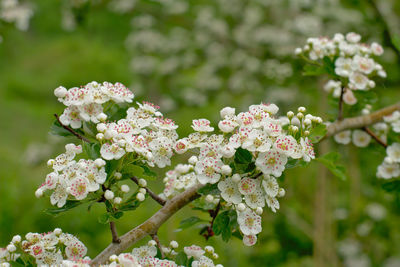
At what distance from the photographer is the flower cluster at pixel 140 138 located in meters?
1.34

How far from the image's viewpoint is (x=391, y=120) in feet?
6.98

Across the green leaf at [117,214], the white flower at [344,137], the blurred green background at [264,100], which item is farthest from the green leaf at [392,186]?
the blurred green background at [264,100]

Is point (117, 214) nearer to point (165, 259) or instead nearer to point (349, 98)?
point (165, 259)

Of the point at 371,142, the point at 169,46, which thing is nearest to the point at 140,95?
the point at 169,46

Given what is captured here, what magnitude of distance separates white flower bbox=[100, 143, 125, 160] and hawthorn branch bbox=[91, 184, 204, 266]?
28 centimetres

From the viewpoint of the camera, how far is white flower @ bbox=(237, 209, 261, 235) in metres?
1.39

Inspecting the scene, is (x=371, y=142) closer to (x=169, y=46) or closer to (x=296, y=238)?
(x=296, y=238)

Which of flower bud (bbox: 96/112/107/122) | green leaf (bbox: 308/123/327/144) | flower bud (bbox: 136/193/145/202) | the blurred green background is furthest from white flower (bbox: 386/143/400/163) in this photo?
the blurred green background

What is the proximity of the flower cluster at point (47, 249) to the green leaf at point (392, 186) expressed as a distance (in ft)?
4.63

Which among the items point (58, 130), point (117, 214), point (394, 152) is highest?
point (58, 130)

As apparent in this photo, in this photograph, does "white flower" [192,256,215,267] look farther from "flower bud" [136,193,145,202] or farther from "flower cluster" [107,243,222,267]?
"flower bud" [136,193,145,202]

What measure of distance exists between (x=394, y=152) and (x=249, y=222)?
105cm

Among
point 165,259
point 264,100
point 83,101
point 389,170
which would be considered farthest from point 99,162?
point 264,100

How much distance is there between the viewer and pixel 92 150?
54.8 inches
